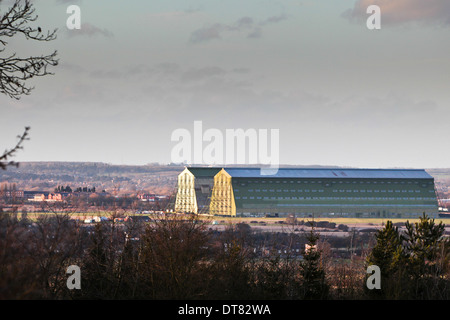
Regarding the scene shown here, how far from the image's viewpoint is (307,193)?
520 feet

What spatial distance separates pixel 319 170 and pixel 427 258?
12665cm

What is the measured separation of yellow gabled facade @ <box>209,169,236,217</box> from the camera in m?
150

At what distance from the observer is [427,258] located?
48.7 m

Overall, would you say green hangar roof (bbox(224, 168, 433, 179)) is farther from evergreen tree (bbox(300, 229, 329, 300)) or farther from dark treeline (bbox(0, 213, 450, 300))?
evergreen tree (bbox(300, 229, 329, 300))

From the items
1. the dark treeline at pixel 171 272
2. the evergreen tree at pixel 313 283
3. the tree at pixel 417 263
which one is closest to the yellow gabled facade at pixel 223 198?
the tree at pixel 417 263

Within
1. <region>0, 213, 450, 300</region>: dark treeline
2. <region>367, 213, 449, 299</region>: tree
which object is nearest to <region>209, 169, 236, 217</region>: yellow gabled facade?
<region>367, 213, 449, 299</region>: tree

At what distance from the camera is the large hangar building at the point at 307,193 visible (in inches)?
5989

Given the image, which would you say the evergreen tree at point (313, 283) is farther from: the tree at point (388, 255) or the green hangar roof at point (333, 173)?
the green hangar roof at point (333, 173)

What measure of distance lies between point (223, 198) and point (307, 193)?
19.0m

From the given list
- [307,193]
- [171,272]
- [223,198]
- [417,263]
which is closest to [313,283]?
[417,263]

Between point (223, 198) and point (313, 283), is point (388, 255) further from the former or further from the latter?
point (223, 198)

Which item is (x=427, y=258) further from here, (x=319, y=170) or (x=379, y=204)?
(x=319, y=170)
